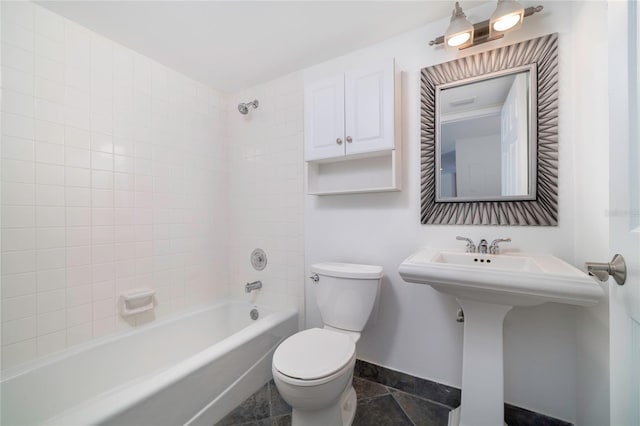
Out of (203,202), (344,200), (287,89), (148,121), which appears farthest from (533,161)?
(148,121)

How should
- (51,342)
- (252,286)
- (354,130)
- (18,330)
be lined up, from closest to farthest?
(18,330) < (51,342) < (354,130) < (252,286)

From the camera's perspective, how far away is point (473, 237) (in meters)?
1.43

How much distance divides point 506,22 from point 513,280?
1211mm

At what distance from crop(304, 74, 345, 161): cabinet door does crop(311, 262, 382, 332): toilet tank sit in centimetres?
74

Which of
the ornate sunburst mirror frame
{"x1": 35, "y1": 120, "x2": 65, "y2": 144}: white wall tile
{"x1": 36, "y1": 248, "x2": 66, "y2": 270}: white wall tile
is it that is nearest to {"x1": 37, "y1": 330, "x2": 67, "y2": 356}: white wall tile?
{"x1": 36, "y1": 248, "x2": 66, "y2": 270}: white wall tile

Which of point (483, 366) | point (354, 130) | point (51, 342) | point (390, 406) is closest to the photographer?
point (483, 366)

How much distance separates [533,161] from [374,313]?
3.83 ft

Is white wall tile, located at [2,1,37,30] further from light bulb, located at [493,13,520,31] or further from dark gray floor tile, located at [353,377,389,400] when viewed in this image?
dark gray floor tile, located at [353,377,389,400]

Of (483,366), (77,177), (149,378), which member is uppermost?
(77,177)

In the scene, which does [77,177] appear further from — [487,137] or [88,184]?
[487,137]

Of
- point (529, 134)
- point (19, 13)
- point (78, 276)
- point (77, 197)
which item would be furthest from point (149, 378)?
point (529, 134)

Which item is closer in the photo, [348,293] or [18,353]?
[18,353]

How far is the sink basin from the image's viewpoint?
0.87 meters

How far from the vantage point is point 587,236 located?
111cm
